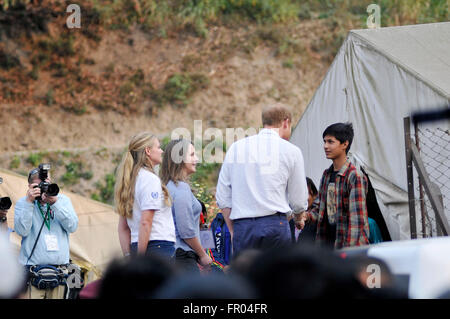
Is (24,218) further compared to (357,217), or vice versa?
(24,218)

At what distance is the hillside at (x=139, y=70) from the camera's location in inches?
561

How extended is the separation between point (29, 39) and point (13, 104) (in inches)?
79.5

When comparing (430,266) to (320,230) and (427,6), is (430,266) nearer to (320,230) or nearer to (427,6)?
(320,230)

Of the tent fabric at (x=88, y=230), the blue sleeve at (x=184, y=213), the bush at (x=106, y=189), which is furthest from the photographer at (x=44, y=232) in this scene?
the bush at (x=106, y=189)

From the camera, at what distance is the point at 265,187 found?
375 centimetres

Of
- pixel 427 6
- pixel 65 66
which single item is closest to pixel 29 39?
pixel 65 66

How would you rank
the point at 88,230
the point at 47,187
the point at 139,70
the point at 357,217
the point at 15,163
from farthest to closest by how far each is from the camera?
the point at 139,70, the point at 15,163, the point at 88,230, the point at 47,187, the point at 357,217

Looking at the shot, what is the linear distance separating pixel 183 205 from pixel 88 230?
12.2 feet

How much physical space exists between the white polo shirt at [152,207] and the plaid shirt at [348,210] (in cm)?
97

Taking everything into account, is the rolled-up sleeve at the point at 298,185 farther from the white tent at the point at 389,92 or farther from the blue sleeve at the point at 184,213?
the white tent at the point at 389,92

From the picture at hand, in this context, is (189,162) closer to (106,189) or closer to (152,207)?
(152,207)

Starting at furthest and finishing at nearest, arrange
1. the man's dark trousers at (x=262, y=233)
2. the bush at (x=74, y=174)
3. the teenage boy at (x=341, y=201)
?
the bush at (x=74, y=174) → the teenage boy at (x=341, y=201) → the man's dark trousers at (x=262, y=233)

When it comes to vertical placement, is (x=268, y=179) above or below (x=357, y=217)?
above

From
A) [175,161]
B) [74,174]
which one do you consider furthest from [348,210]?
[74,174]
